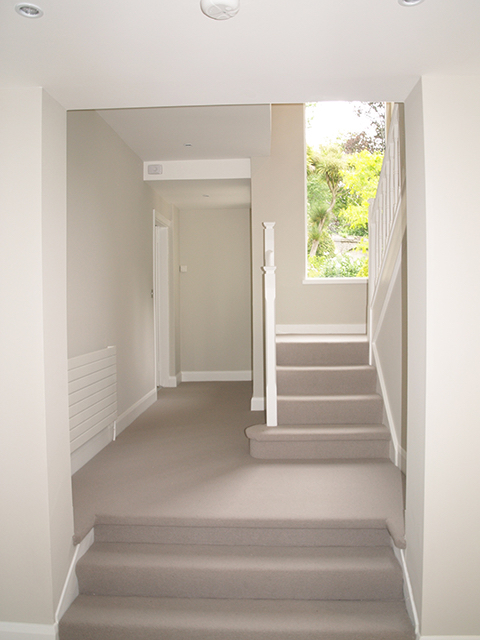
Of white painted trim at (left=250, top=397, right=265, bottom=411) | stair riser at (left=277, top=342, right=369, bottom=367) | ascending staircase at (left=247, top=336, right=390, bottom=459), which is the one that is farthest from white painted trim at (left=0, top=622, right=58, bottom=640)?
white painted trim at (left=250, top=397, right=265, bottom=411)

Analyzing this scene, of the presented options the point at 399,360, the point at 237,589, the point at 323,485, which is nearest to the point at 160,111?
the point at 399,360

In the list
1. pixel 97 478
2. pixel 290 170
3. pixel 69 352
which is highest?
pixel 290 170

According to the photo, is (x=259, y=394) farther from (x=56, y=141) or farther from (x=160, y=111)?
(x=56, y=141)

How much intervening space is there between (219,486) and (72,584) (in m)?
0.96

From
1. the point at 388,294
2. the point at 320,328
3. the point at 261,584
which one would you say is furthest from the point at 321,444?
the point at 320,328

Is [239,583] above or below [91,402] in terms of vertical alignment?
below

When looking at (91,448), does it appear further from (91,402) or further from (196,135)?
(196,135)

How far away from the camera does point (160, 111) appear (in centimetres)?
380

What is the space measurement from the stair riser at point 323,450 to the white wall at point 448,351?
1369mm

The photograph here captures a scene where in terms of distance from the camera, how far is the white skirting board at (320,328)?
19.0 ft

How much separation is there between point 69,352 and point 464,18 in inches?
108

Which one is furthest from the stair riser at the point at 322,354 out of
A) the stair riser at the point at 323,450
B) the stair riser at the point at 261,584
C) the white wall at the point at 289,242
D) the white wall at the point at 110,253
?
the stair riser at the point at 261,584

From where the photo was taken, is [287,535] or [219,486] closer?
[287,535]

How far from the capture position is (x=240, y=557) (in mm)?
2525
